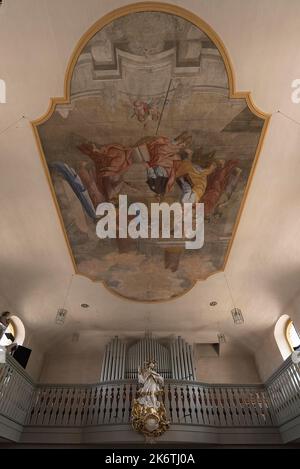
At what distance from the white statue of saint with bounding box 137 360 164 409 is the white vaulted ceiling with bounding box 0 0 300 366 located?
2.37 m

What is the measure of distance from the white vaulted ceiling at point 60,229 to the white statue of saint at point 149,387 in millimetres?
2371

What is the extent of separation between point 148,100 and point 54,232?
167 inches

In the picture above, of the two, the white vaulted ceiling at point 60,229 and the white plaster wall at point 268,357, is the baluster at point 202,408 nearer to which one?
the white vaulted ceiling at point 60,229

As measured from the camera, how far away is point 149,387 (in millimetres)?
9102

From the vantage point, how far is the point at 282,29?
453 cm

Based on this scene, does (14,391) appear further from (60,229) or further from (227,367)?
(227,367)

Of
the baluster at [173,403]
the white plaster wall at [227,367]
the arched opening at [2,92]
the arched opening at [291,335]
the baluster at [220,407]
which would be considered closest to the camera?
the arched opening at [2,92]

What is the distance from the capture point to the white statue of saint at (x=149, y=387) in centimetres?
882

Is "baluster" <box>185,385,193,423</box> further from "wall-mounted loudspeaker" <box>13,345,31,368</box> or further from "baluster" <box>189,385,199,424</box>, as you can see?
"wall-mounted loudspeaker" <box>13,345,31,368</box>

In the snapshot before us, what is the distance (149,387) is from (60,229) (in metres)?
5.76

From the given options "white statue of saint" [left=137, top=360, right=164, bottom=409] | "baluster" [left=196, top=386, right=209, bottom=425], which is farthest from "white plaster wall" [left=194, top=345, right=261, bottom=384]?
"white statue of saint" [left=137, top=360, right=164, bottom=409]

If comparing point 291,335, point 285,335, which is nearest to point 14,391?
point 285,335

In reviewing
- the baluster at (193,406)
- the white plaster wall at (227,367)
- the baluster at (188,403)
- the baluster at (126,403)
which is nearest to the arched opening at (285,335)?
the white plaster wall at (227,367)
